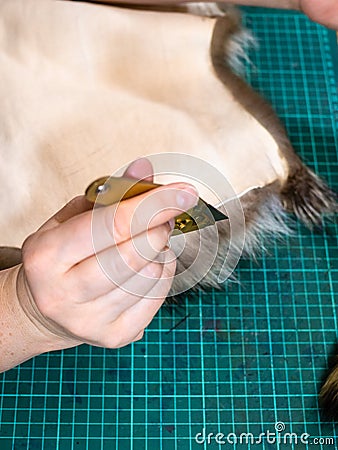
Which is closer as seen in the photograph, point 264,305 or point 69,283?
point 69,283

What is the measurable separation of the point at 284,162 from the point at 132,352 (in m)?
0.44

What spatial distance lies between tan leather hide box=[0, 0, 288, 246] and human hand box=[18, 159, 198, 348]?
325 mm

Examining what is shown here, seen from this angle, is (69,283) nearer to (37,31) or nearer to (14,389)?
(14,389)

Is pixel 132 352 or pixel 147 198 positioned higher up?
pixel 147 198

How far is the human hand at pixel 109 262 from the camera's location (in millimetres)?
644

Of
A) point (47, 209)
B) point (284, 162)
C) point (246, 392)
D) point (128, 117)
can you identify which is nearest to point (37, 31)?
point (128, 117)

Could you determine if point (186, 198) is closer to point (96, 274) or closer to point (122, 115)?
point (96, 274)

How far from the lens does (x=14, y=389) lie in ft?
3.47

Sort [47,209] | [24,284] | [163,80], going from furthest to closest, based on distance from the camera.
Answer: [163,80] < [47,209] < [24,284]

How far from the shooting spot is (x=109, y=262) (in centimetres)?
66

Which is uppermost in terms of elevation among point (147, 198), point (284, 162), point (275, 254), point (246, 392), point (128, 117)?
point (147, 198)

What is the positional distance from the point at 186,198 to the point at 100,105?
1.73 feet

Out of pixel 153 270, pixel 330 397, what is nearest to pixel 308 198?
pixel 330 397

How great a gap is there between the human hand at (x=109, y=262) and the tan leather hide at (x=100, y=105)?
325mm
